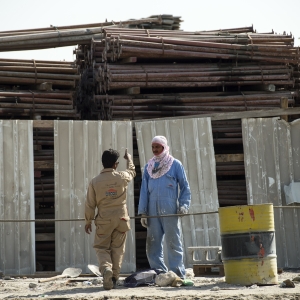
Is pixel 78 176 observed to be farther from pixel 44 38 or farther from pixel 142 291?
pixel 44 38

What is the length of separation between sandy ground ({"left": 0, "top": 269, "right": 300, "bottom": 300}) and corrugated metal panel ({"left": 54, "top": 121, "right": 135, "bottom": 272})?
62.1 inches

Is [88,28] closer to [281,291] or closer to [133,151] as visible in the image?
[133,151]

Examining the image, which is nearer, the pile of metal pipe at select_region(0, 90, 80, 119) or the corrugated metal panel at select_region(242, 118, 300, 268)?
the corrugated metal panel at select_region(242, 118, 300, 268)

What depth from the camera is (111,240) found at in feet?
31.7

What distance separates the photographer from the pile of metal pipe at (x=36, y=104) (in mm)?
13547

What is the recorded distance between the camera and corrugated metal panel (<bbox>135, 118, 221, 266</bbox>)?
40.3 feet

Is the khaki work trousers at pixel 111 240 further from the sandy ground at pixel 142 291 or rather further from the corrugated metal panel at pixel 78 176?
the corrugated metal panel at pixel 78 176

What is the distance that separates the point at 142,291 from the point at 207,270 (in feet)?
8.71

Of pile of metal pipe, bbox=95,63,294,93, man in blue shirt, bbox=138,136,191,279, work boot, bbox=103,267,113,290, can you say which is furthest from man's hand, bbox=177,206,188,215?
pile of metal pipe, bbox=95,63,294,93

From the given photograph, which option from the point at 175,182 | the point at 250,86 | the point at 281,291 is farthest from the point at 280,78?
the point at 281,291

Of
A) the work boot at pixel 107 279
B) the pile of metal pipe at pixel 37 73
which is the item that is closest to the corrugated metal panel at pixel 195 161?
the pile of metal pipe at pixel 37 73

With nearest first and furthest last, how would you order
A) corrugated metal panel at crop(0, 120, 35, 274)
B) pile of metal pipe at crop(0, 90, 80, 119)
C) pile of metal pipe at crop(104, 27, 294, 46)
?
corrugated metal panel at crop(0, 120, 35, 274) → pile of metal pipe at crop(0, 90, 80, 119) → pile of metal pipe at crop(104, 27, 294, 46)

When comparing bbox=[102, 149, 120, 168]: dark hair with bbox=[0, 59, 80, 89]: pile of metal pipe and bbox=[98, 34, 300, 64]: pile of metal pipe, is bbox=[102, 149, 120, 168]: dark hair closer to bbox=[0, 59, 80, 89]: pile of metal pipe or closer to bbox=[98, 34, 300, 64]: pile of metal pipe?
bbox=[98, 34, 300, 64]: pile of metal pipe

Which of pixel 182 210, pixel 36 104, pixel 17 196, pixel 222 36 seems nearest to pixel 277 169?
pixel 222 36
